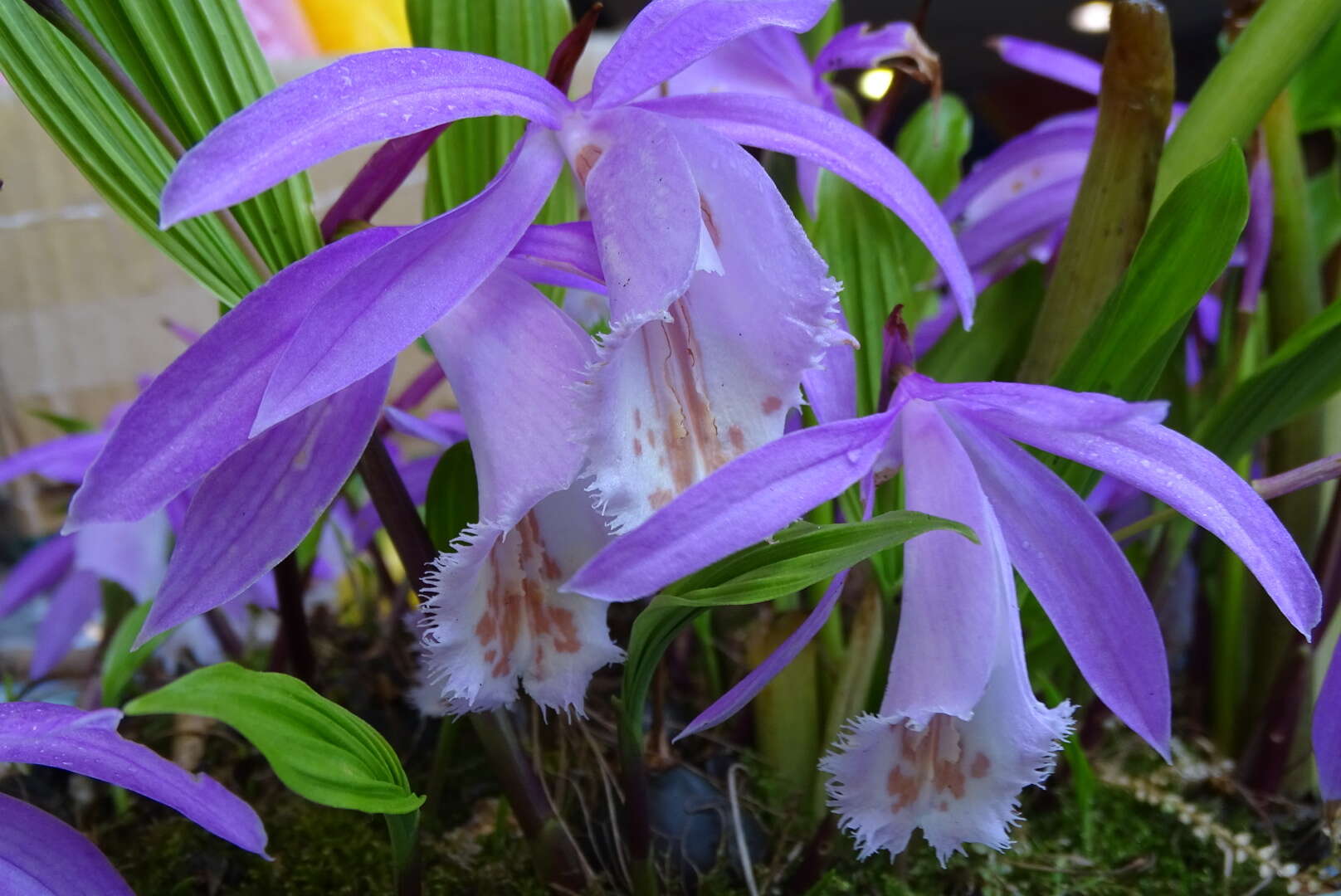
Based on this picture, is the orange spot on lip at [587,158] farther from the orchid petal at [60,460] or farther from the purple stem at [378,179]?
the orchid petal at [60,460]

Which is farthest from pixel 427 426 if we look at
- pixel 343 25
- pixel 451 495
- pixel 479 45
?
pixel 343 25

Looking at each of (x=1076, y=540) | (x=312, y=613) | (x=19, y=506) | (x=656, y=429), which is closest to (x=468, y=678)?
(x=656, y=429)

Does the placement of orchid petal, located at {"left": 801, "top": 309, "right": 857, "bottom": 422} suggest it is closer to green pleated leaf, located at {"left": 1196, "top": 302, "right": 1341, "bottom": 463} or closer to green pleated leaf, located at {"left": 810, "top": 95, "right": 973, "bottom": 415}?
green pleated leaf, located at {"left": 810, "top": 95, "right": 973, "bottom": 415}

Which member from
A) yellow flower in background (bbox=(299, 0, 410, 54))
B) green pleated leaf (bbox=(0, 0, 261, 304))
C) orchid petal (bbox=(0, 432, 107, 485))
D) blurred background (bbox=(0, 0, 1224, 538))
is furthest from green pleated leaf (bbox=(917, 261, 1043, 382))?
yellow flower in background (bbox=(299, 0, 410, 54))

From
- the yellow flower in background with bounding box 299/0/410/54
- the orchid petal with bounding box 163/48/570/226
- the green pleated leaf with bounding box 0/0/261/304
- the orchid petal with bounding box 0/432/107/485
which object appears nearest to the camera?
the orchid petal with bounding box 163/48/570/226

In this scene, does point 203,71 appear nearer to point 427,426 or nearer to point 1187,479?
point 427,426
